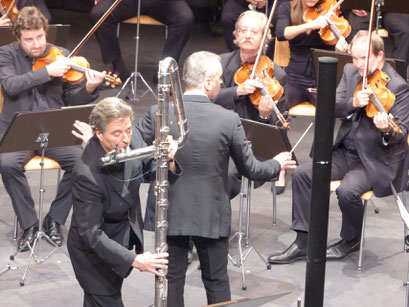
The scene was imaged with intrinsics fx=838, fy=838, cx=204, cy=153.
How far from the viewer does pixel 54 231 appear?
4.98 metres

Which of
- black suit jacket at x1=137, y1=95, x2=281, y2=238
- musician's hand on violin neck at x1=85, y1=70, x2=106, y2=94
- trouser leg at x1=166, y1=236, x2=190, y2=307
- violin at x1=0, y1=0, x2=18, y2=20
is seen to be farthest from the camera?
violin at x1=0, y1=0, x2=18, y2=20

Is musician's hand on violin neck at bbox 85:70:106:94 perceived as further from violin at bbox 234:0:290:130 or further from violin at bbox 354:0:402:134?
violin at bbox 354:0:402:134

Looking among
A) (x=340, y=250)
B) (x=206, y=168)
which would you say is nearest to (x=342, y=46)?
(x=340, y=250)

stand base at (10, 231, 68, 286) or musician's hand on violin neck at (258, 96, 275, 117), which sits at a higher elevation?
musician's hand on violin neck at (258, 96, 275, 117)

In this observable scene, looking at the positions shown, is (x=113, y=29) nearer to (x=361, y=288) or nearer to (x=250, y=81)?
(x=250, y=81)

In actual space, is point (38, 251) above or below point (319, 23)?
below

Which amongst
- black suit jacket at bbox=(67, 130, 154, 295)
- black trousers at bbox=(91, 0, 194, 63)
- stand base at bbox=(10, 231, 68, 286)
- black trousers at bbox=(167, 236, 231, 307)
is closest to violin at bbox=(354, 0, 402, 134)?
black trousers at bbox=(167, 236, 231, 307)

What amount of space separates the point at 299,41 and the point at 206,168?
103 inches

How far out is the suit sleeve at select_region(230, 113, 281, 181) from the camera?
11.7 ft

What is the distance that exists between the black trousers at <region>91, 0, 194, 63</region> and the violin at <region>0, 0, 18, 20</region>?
3.10 feet

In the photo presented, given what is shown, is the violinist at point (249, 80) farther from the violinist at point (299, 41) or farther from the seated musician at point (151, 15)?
the seated musician at point (151, 15)

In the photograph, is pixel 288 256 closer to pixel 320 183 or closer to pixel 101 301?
pixel 101 301

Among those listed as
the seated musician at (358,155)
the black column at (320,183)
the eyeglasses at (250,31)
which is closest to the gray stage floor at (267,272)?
the seated musician at (358,155)

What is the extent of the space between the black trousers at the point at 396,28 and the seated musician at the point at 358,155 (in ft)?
7.30
